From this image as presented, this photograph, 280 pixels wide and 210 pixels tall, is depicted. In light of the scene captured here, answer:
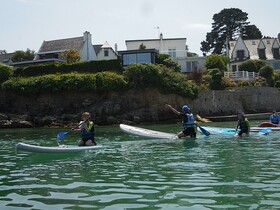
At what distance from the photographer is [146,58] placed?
48250 mm

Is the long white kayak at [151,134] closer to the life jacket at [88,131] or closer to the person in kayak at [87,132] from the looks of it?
the person in kayak at [87,132]

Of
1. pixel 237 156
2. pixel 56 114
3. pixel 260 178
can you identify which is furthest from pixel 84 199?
pixel 56 114

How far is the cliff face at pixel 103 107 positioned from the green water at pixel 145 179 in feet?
81.4

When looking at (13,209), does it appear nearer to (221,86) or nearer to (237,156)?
(237,156)

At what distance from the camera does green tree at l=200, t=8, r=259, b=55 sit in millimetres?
90250

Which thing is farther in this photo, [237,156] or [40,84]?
[40,84]

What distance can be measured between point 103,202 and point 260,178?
4.23 metres

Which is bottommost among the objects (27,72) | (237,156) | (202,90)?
(237,156)

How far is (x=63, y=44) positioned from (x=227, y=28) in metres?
44.4

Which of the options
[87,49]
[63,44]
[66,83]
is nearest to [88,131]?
[66,83]

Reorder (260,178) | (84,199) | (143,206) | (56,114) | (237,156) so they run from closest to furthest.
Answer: (143,206), (84,199), (260,178), (237,156), (56,114)

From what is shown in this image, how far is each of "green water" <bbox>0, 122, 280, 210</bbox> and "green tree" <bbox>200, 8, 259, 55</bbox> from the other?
77543 mm

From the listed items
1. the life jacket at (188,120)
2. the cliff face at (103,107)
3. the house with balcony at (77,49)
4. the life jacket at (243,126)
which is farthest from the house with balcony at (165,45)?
the life jacket at (188,120)

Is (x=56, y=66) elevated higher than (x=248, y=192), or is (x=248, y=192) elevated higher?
(x=56, y=66)
